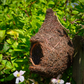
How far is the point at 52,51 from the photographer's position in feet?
3.52

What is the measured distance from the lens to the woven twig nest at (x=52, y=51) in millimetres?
1063

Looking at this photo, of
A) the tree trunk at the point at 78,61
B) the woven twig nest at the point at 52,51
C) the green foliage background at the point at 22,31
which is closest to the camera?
the woven twig nest at the point at 52,51

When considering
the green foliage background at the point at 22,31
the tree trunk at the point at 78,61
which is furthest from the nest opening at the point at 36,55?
the tree trunk at the point at 78,61

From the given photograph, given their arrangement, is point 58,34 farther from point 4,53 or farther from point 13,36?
point 4,53

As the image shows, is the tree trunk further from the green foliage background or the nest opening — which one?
the nest opening

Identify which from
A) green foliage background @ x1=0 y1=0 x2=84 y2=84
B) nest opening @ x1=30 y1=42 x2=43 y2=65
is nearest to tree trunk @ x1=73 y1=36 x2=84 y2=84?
green foliage background @ x1=0 y1=0 x2=84 y2=84

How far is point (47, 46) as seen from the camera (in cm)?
108

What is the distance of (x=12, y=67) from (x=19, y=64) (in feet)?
0.28

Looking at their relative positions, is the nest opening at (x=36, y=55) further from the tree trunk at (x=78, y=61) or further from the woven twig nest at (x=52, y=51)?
the tree trunk at (x=78, y=61)

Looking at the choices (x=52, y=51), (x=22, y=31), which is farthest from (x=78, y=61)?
(x=22, y=31)

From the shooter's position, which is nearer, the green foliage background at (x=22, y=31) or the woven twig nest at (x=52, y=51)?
the woven twig nest at (x=52, y=51)

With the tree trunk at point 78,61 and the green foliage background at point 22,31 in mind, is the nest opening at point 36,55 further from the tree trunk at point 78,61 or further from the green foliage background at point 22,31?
the tree trunk at point 78,61

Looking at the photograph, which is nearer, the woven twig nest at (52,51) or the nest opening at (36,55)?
the woven twig nest at (52,51)

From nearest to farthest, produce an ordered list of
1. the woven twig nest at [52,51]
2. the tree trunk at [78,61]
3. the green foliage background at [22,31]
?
the woven twig nest at [52,51]
the tree trunk at [78,61]
the green foliage background at [22,31]
